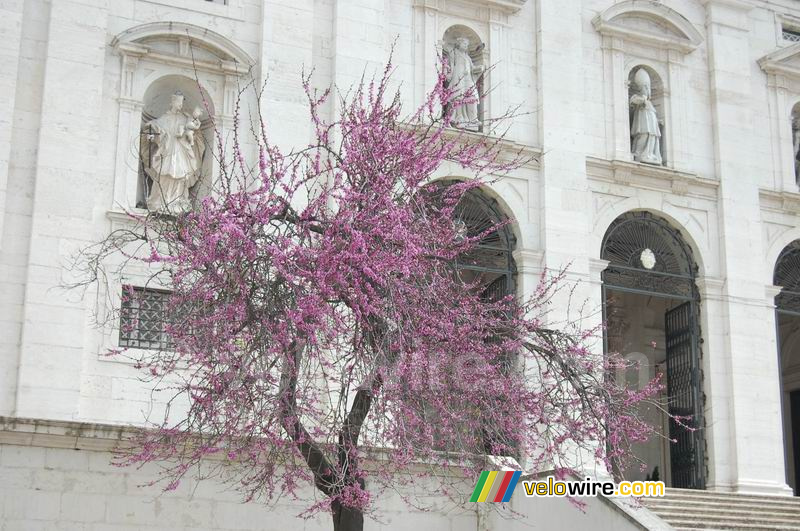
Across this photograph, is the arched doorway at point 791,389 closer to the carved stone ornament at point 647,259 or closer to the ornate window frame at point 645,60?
the carved stone ornament at point 647,259

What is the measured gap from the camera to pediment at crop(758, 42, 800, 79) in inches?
1014

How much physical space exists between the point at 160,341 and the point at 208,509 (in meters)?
2.59

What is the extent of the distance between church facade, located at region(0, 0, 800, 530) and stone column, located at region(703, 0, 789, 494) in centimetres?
5

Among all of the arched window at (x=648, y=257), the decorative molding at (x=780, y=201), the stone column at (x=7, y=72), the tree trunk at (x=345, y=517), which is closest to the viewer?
the tree trunk at (x=345, y=517)

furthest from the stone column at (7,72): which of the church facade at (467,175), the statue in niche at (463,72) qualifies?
the statue in niche at (463,72)

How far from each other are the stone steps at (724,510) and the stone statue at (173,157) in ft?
30.1

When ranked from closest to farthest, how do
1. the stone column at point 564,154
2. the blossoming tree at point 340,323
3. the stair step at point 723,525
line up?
1. the blossoming tree at point 340,323
2. the stair step at point 723,525
3. the stone column at point 564,154

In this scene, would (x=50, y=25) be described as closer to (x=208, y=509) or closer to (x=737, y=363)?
(x=208, y=509)

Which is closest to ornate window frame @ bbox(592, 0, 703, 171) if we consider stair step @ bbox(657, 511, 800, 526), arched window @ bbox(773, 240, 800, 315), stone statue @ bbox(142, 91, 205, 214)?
arched window @ bbox(773, 240, 800, 315)

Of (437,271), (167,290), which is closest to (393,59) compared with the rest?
(167,290)

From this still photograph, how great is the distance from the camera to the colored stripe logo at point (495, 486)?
18828 mm

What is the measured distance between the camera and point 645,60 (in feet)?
82.1

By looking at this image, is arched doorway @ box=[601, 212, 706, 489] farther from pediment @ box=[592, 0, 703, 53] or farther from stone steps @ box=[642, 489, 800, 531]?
pediment @ box=[592, 0, 703, 53]

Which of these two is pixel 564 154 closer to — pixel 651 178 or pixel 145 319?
pixel 651 178
